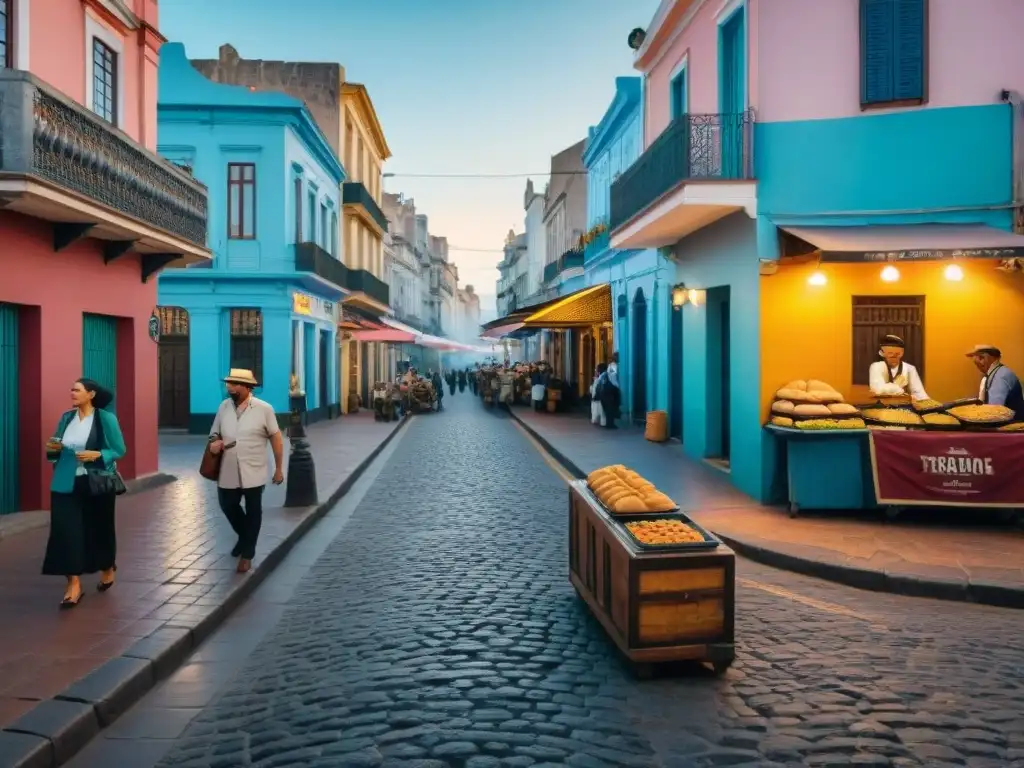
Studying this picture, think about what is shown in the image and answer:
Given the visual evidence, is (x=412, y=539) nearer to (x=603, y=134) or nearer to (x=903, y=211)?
(x=903, y=211)

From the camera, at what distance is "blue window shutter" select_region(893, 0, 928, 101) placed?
1098cm

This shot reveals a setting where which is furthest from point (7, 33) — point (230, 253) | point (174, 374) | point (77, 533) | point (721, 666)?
point (174, 374)

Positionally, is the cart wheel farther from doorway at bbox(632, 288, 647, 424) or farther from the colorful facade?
doorway at bbox(632, 288, 647, 424)

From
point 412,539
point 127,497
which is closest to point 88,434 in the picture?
point 412,539

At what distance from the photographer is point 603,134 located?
27578 mm

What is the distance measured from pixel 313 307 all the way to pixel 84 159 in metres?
17.6

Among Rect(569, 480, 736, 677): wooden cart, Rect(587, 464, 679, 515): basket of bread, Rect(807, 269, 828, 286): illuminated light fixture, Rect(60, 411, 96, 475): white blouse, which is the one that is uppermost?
Rect(807, 269, 828, 286): illuminated light fixture

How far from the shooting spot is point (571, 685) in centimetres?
512

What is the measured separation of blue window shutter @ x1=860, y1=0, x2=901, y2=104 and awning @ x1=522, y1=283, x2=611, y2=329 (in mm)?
14070

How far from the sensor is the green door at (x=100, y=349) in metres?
12.2

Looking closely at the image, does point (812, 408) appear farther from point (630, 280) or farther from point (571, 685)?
point (630, 280)

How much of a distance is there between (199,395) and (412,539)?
16.0 metres

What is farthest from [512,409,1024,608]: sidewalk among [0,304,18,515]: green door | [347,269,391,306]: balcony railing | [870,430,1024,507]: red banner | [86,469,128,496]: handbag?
[347,269,391,306]: balcony railing

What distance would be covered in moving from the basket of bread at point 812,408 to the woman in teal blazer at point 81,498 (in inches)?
277
